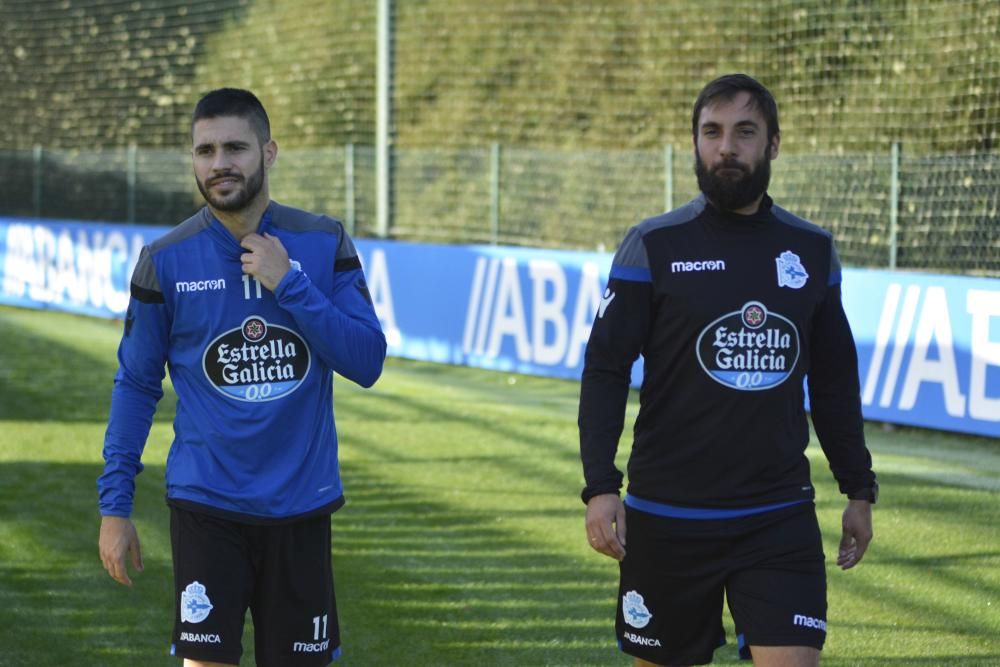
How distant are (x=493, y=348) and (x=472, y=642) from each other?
29.7ft

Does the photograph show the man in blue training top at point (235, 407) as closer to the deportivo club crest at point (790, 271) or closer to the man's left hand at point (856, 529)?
the deportivo club crest at point (790, 271)

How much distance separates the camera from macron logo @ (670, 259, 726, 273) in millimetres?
4141

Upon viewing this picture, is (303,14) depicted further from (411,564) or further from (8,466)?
(411,564)

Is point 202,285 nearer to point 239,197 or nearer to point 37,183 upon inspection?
point 239,197

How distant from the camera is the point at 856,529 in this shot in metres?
4.33

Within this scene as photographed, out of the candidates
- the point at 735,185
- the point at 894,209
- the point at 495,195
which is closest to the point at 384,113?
the point at 495,195

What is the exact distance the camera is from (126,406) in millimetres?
4230

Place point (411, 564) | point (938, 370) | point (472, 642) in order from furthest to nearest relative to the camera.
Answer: point (938, 370) → point (411, 564) → point (472, 642)

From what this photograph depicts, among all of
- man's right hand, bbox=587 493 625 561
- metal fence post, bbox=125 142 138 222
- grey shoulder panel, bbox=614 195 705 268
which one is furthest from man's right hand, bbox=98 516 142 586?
metal fence post, bbox=125 142 138 222

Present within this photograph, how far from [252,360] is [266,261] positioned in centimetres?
29

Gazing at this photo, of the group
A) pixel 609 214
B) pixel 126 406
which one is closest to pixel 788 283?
pixel 126 406

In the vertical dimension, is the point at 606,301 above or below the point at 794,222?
below

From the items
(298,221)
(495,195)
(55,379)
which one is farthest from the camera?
(495,195)

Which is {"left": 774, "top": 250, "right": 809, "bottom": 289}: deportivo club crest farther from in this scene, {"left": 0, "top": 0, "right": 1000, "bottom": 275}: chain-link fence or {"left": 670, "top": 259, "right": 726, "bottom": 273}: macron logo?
{"left": 0, "top": 0, "right": 1000, "bottom": 275}: chain-link fence
